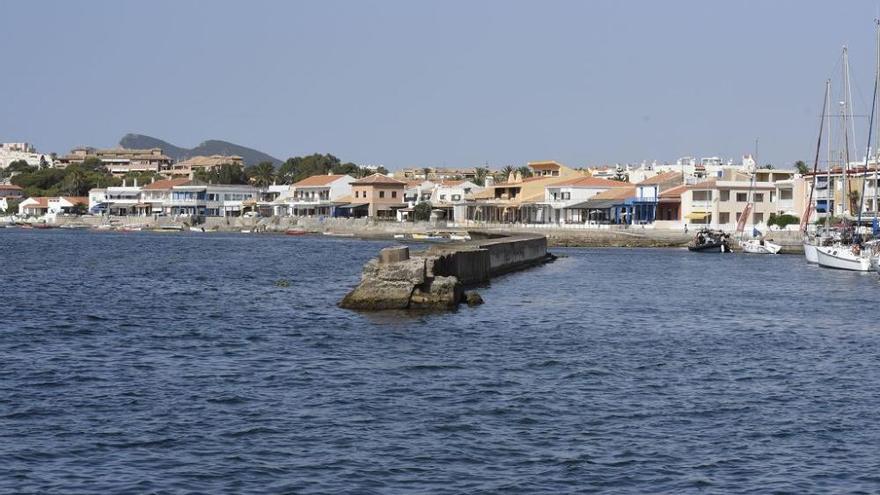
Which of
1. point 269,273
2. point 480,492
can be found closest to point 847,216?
point 269,273

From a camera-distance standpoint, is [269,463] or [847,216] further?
[847,216]

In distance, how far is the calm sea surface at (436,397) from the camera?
15.8 meters

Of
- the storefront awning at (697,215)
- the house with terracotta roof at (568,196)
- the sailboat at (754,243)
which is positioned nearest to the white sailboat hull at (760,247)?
the sailboat at (754,243)

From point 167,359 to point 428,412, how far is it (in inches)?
316

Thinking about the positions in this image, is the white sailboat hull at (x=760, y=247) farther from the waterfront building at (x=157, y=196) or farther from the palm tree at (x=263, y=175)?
the palm tree at (x=263, y=175)

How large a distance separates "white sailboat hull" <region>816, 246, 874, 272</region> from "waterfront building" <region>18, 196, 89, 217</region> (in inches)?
5447

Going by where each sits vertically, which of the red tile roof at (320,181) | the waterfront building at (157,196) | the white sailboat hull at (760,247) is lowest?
the white sailboat hull at (760,247)

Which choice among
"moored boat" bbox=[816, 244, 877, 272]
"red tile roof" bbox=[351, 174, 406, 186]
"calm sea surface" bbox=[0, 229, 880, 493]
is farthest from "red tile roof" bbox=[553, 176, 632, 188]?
"calm sea surface" bbox=[0, 229, 880, 493]

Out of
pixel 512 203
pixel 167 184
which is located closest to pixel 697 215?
pixel 512 203

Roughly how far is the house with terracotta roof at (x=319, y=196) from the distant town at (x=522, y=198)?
0.17 m

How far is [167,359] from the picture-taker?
25375 mm

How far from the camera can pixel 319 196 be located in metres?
161

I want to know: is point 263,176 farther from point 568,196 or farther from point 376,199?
point 568,196

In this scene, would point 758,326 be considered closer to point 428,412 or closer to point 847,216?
point 428,412
